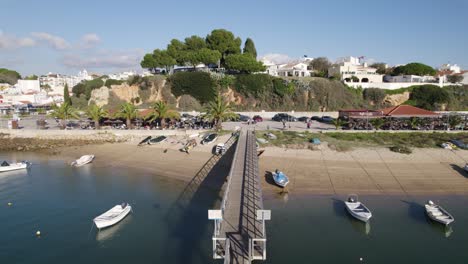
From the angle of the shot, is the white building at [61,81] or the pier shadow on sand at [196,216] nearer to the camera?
the pier shadow on sand at [196,216]

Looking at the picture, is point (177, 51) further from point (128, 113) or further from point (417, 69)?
point (417, 69)

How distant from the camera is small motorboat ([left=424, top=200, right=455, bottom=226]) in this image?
24.4 meters

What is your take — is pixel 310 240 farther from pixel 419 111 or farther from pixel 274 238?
pixel 419 111

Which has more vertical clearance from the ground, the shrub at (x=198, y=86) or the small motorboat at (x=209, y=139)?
the shrub at (x=198, y=86)

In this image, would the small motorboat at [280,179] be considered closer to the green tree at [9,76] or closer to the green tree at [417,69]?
the green tree at [417,69]

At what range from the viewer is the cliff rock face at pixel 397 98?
74.8m

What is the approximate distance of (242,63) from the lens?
73875 millimetres

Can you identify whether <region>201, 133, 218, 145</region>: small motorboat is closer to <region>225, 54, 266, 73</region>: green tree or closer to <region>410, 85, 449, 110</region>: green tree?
<region>225, 54, 266, 73</region>: green tree

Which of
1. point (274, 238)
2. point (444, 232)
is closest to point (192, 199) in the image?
point (274, 238)

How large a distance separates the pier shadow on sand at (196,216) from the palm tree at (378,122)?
23.1 meters

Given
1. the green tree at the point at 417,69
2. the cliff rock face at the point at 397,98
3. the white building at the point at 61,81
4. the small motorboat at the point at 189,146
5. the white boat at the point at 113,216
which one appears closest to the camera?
the white boat at the point at 113,216

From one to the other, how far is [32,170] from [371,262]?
34.2m

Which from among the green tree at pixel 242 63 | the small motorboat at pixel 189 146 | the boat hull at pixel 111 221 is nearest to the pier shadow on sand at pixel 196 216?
the boat hull at pixel 111 221

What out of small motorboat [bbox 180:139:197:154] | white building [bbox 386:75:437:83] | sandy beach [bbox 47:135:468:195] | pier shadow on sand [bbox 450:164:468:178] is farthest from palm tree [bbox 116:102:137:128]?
white building [bbox 386:75:437:83]
